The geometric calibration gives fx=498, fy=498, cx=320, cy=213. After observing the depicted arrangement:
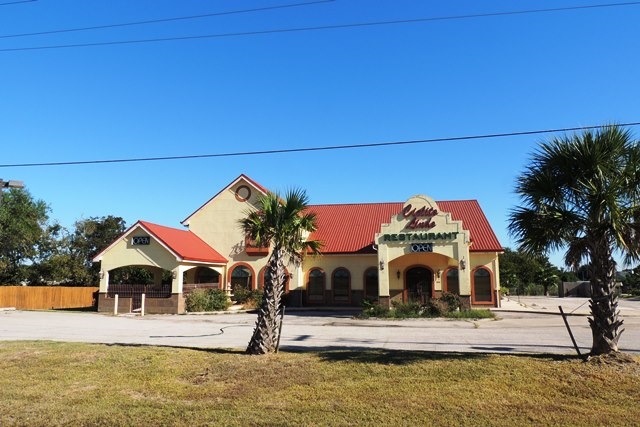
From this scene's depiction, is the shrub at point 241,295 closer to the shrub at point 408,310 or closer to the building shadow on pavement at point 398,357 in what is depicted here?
the shrub at point 408,310

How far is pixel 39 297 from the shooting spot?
38312 mm

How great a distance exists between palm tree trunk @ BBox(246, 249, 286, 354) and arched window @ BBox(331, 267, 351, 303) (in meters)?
22.6

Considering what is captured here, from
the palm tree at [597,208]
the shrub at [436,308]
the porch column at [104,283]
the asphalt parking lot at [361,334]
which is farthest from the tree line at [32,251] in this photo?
the palm tree at [597,208]

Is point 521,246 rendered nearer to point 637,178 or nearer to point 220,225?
point 637,178

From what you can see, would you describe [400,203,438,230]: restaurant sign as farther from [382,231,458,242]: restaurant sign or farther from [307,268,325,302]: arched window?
[307,268,325,302]: arched window

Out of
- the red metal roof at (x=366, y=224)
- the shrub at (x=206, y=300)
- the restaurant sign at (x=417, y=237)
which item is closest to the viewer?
the restaurant sign at (x=417, y=237)

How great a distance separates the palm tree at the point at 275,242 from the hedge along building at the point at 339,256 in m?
16.9

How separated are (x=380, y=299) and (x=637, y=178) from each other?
772 inches

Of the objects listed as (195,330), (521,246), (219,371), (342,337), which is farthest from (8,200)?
(521,246)

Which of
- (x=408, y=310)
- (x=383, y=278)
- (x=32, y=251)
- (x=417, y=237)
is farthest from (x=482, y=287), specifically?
(x=32, y=251)

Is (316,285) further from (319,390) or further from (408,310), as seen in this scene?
(319,390)

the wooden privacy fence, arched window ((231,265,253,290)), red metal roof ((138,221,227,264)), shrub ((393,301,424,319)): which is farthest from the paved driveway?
the wooden privacy fence

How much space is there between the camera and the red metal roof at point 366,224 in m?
33.9

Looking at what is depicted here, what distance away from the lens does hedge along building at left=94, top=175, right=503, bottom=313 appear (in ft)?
96.5
